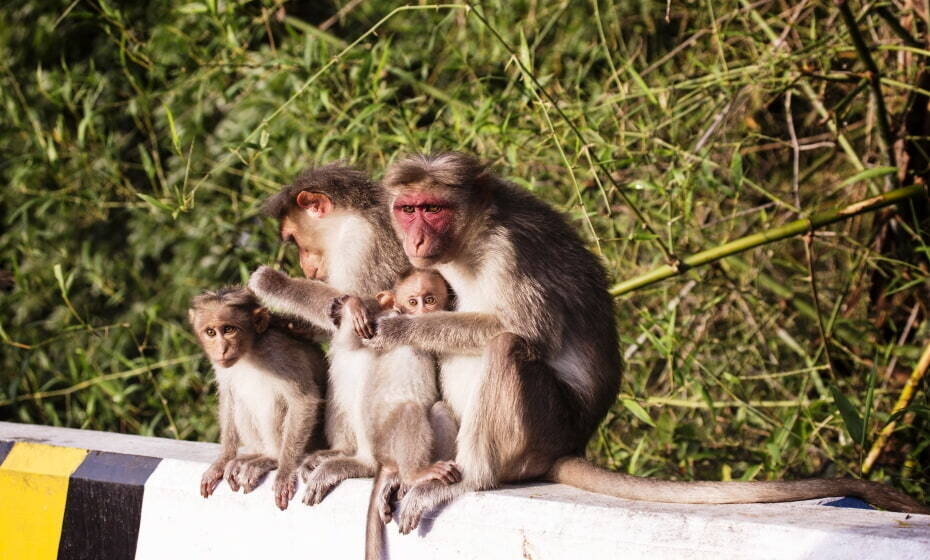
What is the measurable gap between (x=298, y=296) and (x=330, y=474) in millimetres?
748

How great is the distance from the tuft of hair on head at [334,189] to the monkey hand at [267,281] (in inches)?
9.7

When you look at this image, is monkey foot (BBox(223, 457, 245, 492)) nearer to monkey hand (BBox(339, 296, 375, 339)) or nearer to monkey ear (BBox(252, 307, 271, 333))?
monkey ear (BBox(252, 307, 271, 333))

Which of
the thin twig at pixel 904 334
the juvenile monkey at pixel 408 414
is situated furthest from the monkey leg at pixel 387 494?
the thin twig at pixel 904 334

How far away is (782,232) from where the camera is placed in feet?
13.3

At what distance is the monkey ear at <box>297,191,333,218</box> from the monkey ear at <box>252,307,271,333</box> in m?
0.43

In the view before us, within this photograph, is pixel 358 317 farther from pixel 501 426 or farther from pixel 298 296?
pixel 501 426

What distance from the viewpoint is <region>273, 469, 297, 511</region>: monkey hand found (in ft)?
11.7

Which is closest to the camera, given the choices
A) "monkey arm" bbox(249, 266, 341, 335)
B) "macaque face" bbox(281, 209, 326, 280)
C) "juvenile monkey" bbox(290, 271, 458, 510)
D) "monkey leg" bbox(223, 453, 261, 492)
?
"juvenile monkey" bbox(290, 271, 458, 510)

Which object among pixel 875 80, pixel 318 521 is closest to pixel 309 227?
pixel 318 521

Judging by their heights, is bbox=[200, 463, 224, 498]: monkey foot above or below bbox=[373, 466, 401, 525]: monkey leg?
below

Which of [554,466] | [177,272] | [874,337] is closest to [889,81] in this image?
[874,337]

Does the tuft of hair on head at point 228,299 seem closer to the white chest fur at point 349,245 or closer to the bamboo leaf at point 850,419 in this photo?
the white chest fur at point 349,245

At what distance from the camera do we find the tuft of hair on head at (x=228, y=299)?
4.03 meters

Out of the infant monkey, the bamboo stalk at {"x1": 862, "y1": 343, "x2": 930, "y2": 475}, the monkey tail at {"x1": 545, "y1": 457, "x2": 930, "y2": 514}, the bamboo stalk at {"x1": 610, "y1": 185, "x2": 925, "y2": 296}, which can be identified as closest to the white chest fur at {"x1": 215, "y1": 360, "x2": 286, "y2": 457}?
the infant monkey
